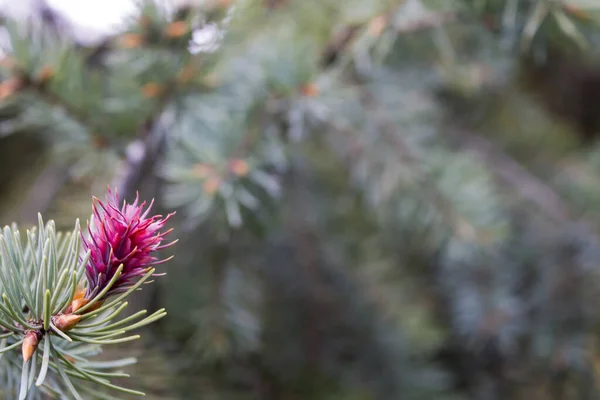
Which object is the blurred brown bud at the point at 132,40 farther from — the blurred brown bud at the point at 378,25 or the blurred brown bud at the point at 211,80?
the blurred brown bud at the point at 378,25

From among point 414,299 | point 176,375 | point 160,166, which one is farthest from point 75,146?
point 414,299

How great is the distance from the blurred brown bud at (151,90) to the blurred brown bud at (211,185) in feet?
0.32

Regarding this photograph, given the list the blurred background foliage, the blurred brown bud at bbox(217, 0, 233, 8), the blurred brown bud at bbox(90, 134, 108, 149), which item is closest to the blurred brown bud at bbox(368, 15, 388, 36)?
the blurred background foliage

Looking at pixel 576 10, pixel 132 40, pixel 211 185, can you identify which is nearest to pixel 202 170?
pixel 211 185

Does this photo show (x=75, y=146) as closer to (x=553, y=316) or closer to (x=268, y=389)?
(x=268, y=389)

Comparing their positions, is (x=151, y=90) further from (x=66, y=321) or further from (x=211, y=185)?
(x=66, y=321)

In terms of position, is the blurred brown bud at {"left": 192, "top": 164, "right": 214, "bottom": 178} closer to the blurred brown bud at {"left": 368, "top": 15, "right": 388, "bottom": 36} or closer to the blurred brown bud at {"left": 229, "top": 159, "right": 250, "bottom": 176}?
the blurred brown bud at {"left": 229, "top": 159, "right": 250, "bottom": 176}

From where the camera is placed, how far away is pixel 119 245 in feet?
0.73

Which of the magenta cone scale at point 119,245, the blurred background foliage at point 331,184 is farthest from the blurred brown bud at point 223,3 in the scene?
the magenta cone scale at point 119,245

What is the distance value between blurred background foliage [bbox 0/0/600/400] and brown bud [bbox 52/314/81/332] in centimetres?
18

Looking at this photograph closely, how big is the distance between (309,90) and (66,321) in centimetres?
28

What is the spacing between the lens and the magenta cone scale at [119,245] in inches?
8.7

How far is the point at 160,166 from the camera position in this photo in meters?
0.46

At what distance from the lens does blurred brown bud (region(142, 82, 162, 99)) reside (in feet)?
1.41
